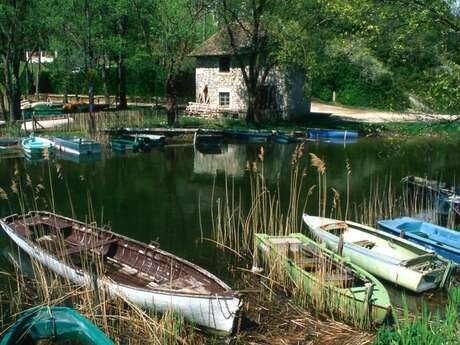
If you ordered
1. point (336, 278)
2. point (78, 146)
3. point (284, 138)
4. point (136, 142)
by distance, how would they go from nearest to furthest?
point (336, 278), point (78, 146), point (136, 142), point (284, 138)

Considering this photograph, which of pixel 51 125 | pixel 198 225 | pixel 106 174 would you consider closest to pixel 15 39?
pixel 51 125

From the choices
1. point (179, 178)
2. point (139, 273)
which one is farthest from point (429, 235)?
point (179, 178)

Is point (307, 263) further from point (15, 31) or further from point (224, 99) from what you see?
point (224, 99)

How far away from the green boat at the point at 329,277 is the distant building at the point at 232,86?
34.3 metres

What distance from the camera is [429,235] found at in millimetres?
16125

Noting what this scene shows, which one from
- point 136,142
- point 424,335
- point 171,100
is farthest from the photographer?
point 171,100

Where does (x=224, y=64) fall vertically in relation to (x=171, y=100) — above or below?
above

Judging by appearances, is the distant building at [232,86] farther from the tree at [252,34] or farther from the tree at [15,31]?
the tree at [15,31]

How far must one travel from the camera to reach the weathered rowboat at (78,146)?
32.3 m

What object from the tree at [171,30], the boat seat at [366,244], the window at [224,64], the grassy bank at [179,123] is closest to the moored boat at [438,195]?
the boat seat at [366,244]

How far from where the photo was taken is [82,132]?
36906 mm

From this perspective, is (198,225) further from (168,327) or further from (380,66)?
(380,66)

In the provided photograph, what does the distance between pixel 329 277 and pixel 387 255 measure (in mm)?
2981

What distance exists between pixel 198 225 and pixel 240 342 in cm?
903
